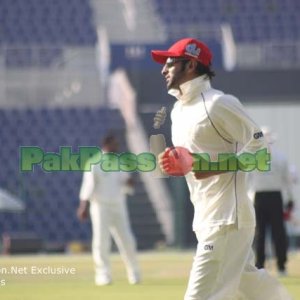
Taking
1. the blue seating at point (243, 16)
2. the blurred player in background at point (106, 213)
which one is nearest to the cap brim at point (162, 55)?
the blurred player in background at point (106, 213)

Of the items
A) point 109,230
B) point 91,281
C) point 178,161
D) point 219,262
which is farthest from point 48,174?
point 178,161

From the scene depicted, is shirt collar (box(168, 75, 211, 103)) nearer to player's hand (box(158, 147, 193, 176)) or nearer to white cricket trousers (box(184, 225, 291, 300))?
player's hand (box(158, 147, 193, 176))

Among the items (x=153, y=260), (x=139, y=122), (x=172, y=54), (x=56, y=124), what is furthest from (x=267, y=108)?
(x=172, y=54)

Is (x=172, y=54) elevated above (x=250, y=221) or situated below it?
above

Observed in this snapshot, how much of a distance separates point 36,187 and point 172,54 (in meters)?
18.8

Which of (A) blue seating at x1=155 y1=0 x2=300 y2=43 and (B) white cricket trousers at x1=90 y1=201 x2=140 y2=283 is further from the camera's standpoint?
(A) blue seating at x1=155 y1=0 x2=300 y2=43

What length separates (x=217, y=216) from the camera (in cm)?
616

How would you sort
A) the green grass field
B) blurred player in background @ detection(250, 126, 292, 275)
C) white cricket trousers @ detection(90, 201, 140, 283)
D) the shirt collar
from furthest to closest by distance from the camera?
blurred player in background @ detection(250, 126, 292, 275) < white cricket trousers @ detection(90, 201, 140, 283) < the green grass field < the shirt collar

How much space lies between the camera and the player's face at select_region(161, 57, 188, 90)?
20.7ft

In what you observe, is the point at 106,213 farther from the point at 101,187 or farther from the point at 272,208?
the point at 272,208

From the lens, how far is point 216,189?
6.17m

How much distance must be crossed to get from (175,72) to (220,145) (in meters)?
0.51

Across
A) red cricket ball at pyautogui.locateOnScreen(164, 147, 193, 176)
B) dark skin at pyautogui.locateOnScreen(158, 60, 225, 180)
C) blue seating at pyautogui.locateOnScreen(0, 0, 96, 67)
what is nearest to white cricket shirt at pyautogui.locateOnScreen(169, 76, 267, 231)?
dark skin at pyautogui.locateOnScreen(158, 60, 225, 180)

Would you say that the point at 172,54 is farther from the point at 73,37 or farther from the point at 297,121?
the point at 73,37
